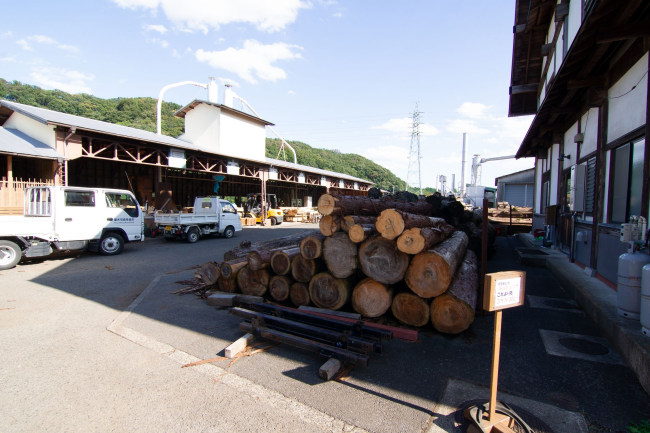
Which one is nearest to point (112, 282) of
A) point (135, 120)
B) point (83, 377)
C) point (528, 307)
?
point (83, 377)

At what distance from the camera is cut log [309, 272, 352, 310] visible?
493 centimetres

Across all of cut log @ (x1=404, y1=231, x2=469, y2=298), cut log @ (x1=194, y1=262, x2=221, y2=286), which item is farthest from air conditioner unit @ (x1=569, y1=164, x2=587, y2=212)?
cut log @ (x1=194, y1=262, x2=221, y2=286)

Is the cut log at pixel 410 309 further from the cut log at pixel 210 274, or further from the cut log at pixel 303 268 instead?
the cut log at pixel 210 274

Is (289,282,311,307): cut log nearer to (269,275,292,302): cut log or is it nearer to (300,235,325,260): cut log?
(269,275,292,302): cut log

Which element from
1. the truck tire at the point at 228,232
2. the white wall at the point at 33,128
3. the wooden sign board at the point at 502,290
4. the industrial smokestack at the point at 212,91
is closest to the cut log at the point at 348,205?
the wooden sign board at the point at 502,290

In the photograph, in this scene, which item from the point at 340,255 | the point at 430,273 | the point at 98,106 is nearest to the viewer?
the point at 430,273

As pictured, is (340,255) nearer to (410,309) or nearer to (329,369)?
(410,309)

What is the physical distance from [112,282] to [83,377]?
478 centimetres

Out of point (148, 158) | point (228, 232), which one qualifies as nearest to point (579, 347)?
point (228, 232)

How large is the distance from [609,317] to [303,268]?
167 inches

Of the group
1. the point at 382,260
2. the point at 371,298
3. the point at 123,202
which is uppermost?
the point at 123,202

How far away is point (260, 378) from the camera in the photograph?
135 inches

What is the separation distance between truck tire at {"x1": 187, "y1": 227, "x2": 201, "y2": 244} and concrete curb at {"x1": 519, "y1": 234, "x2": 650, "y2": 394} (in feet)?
43.9

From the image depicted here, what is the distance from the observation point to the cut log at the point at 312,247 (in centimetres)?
502
